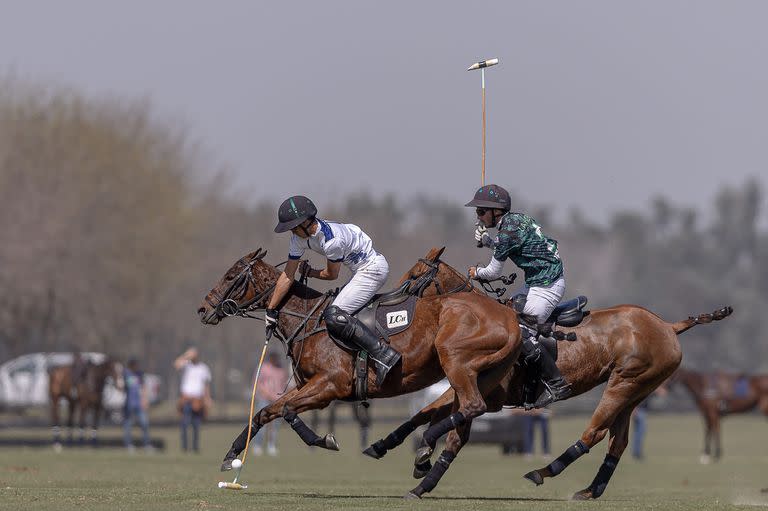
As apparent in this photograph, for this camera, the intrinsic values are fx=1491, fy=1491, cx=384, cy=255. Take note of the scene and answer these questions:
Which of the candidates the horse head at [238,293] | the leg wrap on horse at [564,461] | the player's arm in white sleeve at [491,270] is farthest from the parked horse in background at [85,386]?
the leg wrap on horse at [564,461]

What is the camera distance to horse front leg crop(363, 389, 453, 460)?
50.4 feet

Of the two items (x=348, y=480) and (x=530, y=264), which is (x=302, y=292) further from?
(x=348, y=480)

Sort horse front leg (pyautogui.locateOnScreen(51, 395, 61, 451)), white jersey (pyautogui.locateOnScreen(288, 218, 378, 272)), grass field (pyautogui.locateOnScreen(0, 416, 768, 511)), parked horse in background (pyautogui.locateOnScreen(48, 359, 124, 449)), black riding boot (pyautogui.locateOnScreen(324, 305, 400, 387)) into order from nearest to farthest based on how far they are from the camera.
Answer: grass field (pyautogui.locateOnScreen(0, 416, 768, 511)) → black riding boot (pyautogui.locateOnScreen(324, 305, 400, 387)) → white jersey (pyautogui.locateOnScreen(288, 218, 378, 272)) → horse front leg (pyautogui.locateOnScreen(51, 395, 61, 451)) → parked horse in background (pyautogui.locateOnScreen(48, 359, 124, 449))

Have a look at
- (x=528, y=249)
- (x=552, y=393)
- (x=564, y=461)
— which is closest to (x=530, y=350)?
(x=552, y=393)

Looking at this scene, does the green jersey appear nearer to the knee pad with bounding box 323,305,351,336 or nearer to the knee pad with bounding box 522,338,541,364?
the knee pad with bounding box 522,338,541,364

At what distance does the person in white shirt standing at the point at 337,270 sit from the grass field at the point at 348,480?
5.20ft

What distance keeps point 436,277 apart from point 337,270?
1172mm

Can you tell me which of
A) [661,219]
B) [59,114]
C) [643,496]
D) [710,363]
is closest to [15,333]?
[59,114]

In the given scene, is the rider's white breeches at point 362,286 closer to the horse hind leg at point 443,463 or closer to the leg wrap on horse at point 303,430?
the leg wrap on horse at point 303,430

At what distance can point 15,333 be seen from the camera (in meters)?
52.4

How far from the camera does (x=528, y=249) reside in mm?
15562

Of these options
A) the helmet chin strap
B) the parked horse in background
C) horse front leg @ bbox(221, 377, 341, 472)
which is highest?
the helmet chin strap

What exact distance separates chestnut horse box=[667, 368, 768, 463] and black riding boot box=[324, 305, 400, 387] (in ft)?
73.3

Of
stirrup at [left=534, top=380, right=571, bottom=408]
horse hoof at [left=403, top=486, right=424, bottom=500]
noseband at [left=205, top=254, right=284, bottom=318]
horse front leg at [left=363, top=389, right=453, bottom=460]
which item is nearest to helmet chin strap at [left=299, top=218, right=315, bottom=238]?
noseband at [left=205, top=254, right=284, bottom=318]
